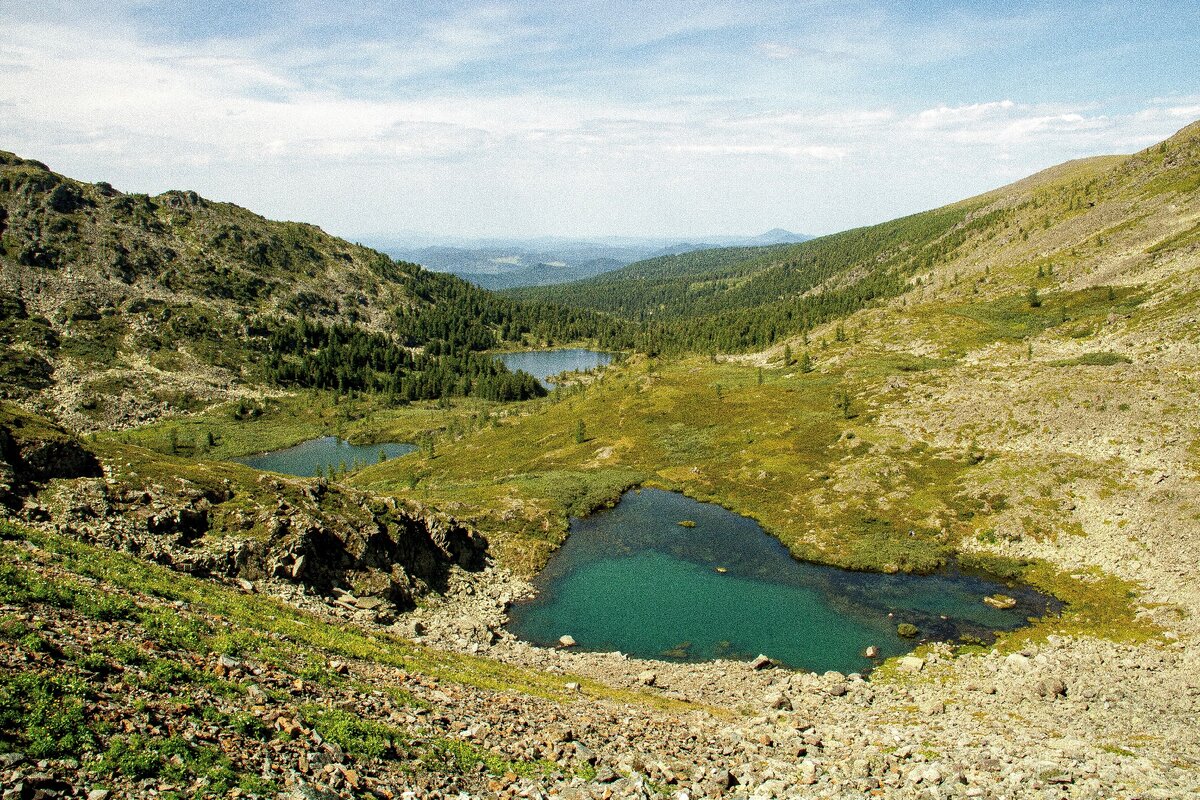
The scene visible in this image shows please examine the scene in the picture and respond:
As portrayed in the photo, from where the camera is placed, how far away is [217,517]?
158ft

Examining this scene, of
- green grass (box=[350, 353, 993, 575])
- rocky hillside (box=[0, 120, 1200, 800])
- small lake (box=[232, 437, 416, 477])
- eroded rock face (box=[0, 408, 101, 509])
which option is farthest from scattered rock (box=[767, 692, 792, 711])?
small lake (box=[232, 437, 416, 477])

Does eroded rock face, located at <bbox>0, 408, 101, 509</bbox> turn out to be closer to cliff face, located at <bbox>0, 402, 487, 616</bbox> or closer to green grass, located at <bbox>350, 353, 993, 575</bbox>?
cliff face, located at <bbox>0, 402, 487, 616</bbox>

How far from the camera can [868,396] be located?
123 m

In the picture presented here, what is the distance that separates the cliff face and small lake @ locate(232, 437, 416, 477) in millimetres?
91574

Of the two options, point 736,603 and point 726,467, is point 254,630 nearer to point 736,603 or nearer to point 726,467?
point 736,603

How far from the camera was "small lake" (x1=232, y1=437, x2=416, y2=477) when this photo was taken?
152 meters

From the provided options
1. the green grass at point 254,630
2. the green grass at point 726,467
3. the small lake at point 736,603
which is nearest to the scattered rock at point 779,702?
the green grass at point 254,630

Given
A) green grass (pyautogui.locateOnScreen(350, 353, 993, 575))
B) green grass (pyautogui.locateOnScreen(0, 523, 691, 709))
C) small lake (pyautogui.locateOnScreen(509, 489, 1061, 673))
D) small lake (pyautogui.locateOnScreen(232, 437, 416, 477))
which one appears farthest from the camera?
small lake (pyautogui.locateOnScreen(232, 437, 416, 477))

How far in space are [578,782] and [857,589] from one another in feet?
177

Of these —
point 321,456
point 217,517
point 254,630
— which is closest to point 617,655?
point 254,630

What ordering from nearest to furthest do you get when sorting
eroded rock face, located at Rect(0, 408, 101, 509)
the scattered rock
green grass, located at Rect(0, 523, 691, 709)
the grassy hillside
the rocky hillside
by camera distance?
1. the rocky hillside
2. green grass, located at Rect(0, 523, 691, 709)
3. eroded rock face, located at Rect(0, 408, 101, 509)
4. the scattered rock
5. the grassy hillside

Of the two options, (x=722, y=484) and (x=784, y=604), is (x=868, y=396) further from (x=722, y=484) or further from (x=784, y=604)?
(x=784, y=604)

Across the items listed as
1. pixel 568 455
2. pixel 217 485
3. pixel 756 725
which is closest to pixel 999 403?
pixel 568 455

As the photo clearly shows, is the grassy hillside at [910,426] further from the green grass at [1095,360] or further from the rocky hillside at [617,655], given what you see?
the rocky hillside at [617,655]
